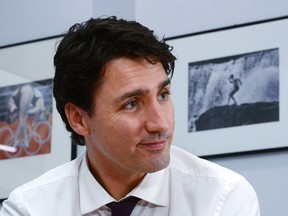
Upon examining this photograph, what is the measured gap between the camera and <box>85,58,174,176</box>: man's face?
1.54 meters

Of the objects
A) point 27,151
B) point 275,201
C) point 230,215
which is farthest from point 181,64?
point 230,215

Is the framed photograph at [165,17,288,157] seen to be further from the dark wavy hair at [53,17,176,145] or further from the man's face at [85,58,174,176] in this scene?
the man's face at [85,58,174,176]

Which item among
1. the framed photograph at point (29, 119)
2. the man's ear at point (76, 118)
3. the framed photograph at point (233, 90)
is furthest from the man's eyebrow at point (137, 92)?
the framed photograph at point (29, 119)

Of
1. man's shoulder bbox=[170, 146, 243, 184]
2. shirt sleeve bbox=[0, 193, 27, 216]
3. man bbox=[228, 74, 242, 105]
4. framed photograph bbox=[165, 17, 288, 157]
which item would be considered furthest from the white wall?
shirt sleeve bbox=[0, 193, 27, 216]

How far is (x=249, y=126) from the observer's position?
221cm

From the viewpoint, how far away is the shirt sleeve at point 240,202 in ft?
5.12

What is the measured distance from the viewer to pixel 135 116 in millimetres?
1565

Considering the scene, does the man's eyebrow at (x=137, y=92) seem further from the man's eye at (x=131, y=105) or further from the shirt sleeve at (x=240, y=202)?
the shirt sleeve at (x=240, y=202)

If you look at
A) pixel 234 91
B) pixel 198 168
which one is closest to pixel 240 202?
pixel 198 168

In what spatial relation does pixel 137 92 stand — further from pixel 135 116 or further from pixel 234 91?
pixel 234 91

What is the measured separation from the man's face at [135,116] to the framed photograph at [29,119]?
1030 mm

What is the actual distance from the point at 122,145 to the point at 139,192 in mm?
134

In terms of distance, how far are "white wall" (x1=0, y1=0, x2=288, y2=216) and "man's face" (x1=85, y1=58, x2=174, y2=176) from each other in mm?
653

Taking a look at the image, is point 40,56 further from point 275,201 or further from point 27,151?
point 275,201
